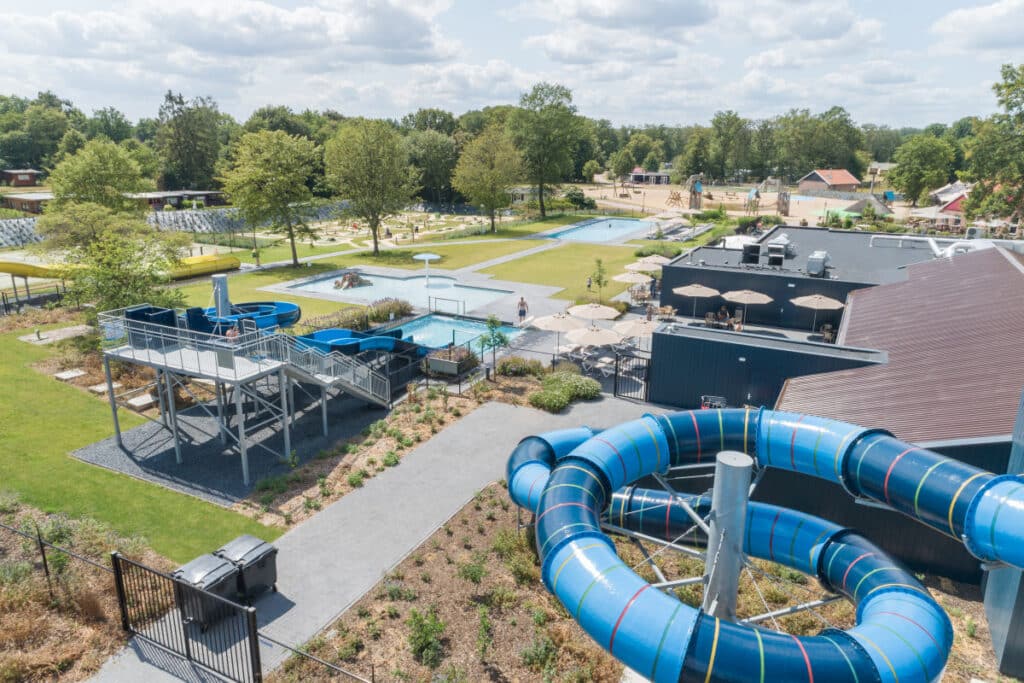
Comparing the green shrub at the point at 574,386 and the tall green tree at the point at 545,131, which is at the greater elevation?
the tall green tree at the point at 545,131

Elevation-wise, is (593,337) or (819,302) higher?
(819,302)

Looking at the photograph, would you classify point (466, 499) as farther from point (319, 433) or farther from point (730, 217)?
point (730, 217)

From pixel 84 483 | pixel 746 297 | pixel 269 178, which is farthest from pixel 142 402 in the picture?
pixel 269 178

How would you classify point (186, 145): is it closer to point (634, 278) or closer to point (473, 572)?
point (634, 278)

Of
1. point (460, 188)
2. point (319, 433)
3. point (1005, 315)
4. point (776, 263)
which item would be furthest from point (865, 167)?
point (319, 433)

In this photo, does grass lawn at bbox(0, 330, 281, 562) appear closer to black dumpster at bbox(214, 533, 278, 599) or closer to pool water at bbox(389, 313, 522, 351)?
black dumpster at bbox(214, 533, 278, 599)

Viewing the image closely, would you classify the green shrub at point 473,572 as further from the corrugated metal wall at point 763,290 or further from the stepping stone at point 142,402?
the corrugated metal wall at point 763,290

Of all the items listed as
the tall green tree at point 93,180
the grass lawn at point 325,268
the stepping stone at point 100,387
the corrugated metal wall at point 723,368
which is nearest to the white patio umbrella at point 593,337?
the corrugated metal wall at point 723,368
